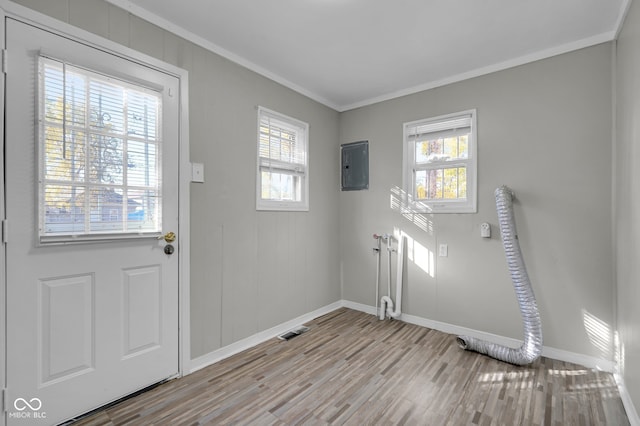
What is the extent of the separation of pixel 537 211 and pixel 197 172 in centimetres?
289

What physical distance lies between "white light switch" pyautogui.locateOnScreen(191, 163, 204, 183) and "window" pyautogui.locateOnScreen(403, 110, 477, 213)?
2151mm

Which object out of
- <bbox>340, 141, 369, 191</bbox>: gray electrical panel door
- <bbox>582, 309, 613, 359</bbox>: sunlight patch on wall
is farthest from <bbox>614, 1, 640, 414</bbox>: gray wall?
<bbox>340, 141, 369, 191</bbox>: gray electrical panel door

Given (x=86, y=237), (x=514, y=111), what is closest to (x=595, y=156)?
(x=514, y=111)

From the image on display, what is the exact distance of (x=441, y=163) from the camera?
320 cm

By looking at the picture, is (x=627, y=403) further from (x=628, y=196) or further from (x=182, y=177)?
(x=182, y=177)

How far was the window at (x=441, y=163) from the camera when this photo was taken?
302cm

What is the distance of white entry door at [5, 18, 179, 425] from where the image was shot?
1625 mm

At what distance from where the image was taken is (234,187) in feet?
8.84

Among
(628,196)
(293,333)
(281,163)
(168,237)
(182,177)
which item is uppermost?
(281,163)

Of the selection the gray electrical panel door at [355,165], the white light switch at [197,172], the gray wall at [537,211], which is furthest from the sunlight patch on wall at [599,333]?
the white light switch at [197,172]

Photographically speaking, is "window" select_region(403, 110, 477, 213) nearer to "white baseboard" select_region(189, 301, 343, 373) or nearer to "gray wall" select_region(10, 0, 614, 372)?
"gray wall" select_region(10, 0, 614, 372)

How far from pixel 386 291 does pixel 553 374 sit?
1632 millimetres

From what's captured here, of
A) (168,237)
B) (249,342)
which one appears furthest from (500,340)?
(168,237)

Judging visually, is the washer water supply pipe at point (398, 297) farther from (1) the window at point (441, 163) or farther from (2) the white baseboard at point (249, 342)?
(2) the white baseboard at point (249, 342)
